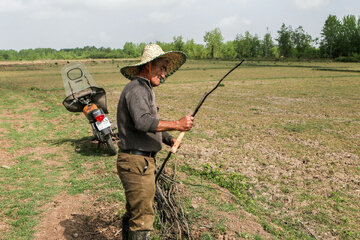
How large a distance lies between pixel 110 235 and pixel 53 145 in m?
4.45

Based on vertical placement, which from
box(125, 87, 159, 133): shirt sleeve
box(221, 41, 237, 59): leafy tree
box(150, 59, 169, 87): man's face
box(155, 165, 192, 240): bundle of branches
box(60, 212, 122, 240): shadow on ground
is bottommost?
box(60, 212, 122, 240): shadow on ground

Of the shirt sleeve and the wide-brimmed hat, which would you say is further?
the wide-brimmed hat

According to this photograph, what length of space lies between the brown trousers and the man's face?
28.8 inches

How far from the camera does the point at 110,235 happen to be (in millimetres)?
3746

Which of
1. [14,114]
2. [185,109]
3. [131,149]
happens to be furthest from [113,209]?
[14,114]

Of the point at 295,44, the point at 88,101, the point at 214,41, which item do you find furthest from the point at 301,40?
the point at 88,101

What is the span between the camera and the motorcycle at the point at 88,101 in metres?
6.39

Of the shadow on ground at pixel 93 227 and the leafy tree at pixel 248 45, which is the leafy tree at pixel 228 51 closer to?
the leafy tree at pixel 248 45

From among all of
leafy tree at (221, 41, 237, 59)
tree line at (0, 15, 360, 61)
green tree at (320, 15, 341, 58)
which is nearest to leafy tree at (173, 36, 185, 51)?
tree line at (0, 15, 360, 61)

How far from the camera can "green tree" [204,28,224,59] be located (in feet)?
363

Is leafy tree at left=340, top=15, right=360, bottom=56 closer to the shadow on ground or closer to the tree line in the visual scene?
the tree line

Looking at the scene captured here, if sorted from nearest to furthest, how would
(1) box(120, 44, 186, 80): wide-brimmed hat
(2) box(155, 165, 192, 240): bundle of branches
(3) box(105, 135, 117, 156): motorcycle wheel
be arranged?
(1) box(120, 44, 186, 80): wide-brimmed hat
(2) box(155, 165, 192, 240): bundle of branches
(3) box(105, 135, 117, 156): motorcycle wheel

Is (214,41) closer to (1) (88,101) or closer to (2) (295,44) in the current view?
(2) (295,44)

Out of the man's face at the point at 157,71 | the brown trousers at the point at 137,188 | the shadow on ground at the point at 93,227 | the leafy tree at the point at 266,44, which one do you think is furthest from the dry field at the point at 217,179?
the leafy tree at the point at 266,44
